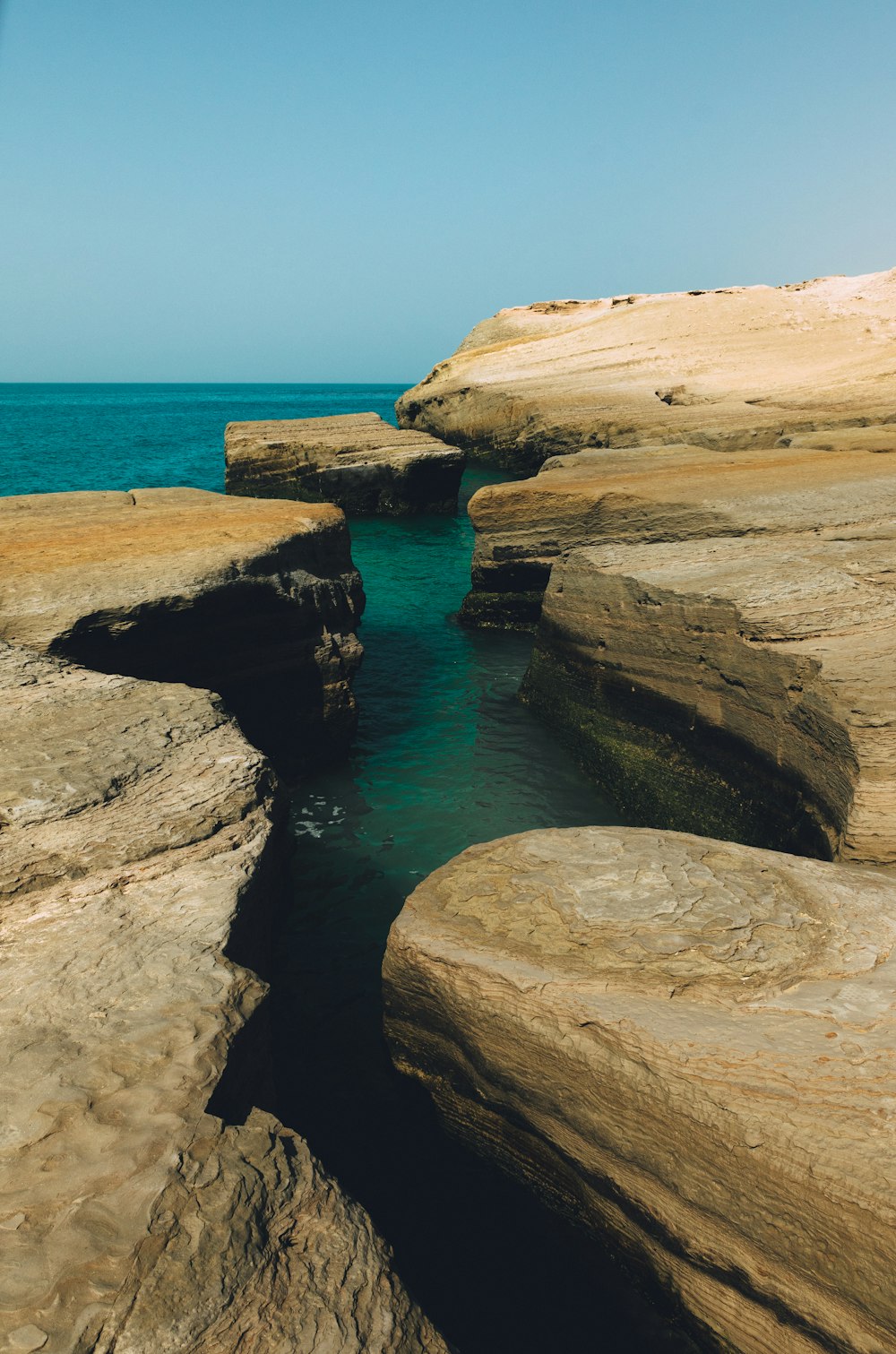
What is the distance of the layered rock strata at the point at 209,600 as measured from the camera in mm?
5492

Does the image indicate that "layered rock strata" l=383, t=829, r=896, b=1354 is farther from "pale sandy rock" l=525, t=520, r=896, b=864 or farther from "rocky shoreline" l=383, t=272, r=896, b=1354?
"pale sandy rock" l=525, t=520, r=896, b=864

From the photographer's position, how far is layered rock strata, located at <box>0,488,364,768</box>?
549cm

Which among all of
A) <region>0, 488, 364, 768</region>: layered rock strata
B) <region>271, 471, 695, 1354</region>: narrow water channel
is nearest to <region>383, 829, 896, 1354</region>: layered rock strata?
<region>271, 471, 695, 1354</region>: narrow water channel

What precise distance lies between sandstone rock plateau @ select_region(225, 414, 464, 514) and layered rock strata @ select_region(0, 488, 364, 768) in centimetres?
937

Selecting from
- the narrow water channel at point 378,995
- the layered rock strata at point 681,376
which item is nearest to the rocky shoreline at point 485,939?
the narrow water channel at point 378,995

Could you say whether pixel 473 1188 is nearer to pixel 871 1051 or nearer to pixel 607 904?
pixel 607 904

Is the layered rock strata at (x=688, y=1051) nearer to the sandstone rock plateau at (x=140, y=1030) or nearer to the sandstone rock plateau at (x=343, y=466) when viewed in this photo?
the sandstone rock plateau at (x=140, y=1030)

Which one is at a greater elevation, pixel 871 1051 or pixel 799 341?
pixel 799 341

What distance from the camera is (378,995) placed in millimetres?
4586

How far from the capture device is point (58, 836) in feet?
11.6

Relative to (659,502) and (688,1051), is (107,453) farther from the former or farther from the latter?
(688,1051)

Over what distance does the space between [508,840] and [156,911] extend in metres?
1.55

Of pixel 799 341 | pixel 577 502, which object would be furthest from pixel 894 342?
pixel 577 502

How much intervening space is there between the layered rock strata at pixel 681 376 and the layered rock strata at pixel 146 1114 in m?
12.2
